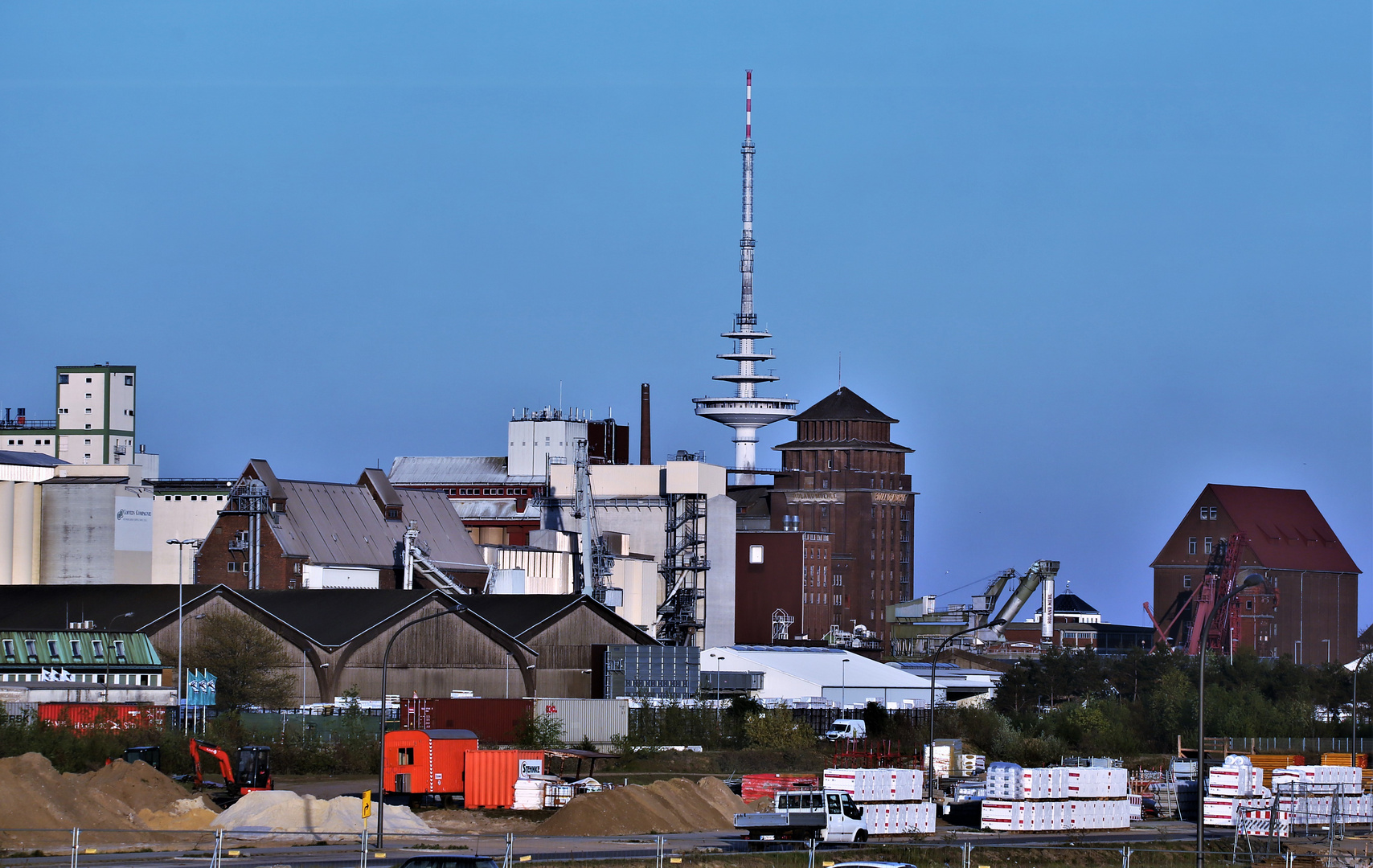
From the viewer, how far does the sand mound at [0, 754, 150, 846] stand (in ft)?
152

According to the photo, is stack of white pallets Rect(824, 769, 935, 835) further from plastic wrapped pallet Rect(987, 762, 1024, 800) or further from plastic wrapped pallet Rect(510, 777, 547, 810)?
plastic wrapped pallet Rect(510, 777, 547, 810)

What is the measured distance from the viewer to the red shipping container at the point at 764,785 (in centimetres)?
6197

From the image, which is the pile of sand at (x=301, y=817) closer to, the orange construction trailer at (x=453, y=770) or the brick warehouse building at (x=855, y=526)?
the orange construction trailer at (x=453, y=770)

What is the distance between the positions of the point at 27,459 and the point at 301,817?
380ft

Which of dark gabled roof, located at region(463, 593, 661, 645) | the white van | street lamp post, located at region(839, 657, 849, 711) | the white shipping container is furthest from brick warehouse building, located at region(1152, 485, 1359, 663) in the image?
the white shipping container

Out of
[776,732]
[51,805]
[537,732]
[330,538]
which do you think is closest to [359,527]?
[330,538]

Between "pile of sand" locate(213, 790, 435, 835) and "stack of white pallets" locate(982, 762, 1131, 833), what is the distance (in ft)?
57.0

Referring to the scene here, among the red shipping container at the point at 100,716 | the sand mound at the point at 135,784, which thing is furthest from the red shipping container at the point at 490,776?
the red shipping container at the point at 100,716

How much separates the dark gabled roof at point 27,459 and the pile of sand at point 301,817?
103358 mm

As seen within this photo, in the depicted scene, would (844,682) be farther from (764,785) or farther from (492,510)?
(764,785)

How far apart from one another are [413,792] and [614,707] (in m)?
31.2

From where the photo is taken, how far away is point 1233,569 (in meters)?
184

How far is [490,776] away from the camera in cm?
5862

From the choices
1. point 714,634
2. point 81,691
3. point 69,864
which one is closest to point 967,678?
point 714,634
